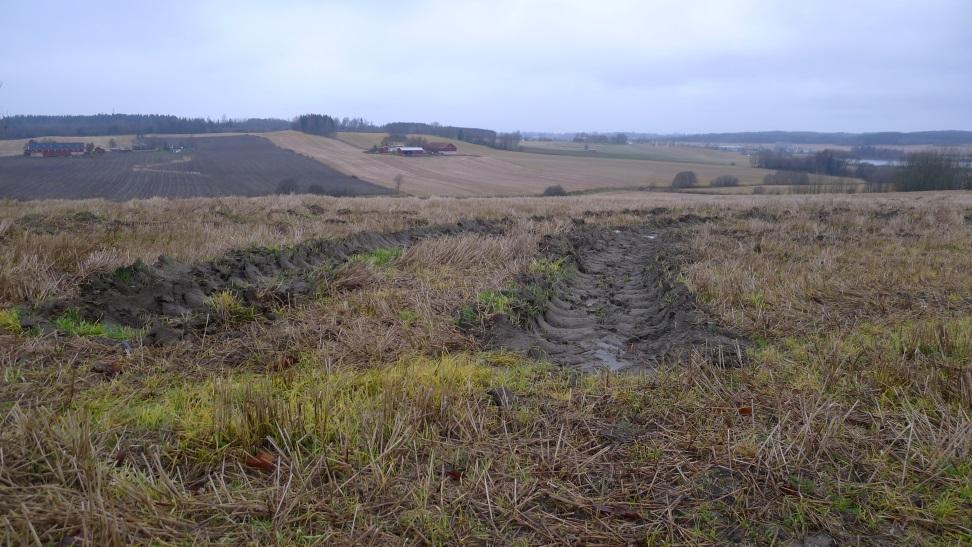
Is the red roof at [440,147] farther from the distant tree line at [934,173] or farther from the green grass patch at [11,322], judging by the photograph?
the green grass patch at [11,322]

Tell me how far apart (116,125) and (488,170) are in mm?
50531

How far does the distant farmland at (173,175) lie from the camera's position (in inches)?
1256

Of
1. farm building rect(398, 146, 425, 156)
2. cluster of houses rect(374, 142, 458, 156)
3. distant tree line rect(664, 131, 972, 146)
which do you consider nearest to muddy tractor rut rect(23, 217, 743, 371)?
farm building rect(398, 146, 425, 156)

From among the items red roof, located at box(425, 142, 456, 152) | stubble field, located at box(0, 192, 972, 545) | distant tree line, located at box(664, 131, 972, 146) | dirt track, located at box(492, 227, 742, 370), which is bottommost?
dirt track, located at box(492, 227, 742, 370)

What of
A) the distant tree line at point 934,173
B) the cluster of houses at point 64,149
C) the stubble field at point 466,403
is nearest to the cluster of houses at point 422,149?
the cluster of houses at point 64,149

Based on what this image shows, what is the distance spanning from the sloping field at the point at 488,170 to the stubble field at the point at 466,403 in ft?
113

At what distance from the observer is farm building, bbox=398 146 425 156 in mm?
67250

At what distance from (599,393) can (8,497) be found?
10.1 ft

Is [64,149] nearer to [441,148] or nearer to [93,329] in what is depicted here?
[441,148]

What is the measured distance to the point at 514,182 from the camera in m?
51.0

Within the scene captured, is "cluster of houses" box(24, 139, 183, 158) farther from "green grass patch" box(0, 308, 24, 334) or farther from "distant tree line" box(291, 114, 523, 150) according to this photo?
"green grass patch" box(0, 308, 24, 334)

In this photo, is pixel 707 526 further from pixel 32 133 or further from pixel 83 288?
pixel 32 133

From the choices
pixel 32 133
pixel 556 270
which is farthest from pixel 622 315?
pixel 32 133

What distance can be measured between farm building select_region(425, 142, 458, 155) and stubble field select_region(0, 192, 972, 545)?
63.8 m
